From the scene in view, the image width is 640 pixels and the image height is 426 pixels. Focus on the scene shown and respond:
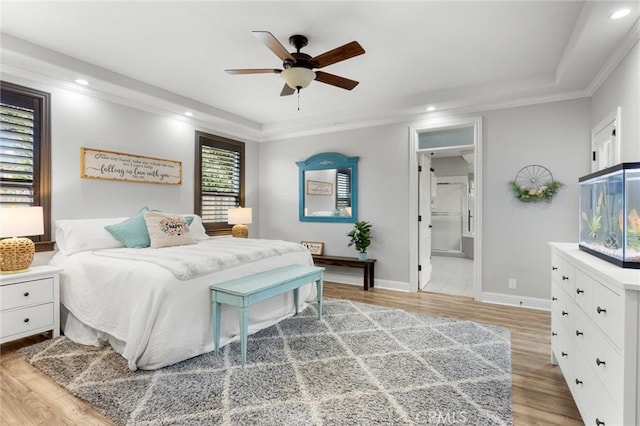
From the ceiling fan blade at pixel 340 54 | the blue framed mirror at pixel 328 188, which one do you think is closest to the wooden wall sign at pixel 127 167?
the blue framed mirror at pixel 328 188

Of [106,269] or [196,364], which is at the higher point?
[106,269]

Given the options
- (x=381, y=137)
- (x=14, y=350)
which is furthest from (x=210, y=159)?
(x=14, y=350)

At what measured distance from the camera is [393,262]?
471 cm

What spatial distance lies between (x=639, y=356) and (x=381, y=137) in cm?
399

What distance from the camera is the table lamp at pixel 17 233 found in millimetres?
2613

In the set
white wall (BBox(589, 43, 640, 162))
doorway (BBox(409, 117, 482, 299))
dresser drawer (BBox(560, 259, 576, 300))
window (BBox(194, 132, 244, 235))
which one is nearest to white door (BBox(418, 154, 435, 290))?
doorway (BBox(409, 117, 482, 299))

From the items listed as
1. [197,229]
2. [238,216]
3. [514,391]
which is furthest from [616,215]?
[238,216]

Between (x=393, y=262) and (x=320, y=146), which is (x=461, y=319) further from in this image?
(x=320, y=146)

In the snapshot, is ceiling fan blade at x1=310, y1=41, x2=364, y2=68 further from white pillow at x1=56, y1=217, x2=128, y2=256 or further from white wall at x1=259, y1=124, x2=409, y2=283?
white pillow at x1=56, y1=217, x2=128, y2=256

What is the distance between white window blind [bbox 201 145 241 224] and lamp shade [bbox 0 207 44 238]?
2.19 meters

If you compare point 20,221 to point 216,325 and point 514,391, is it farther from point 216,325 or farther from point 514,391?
point 514,391

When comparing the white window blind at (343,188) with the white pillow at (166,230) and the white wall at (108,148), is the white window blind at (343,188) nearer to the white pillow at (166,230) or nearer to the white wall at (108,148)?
the white wall at (108,148)

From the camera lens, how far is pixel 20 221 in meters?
2.68

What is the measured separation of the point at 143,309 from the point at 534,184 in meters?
4.18
